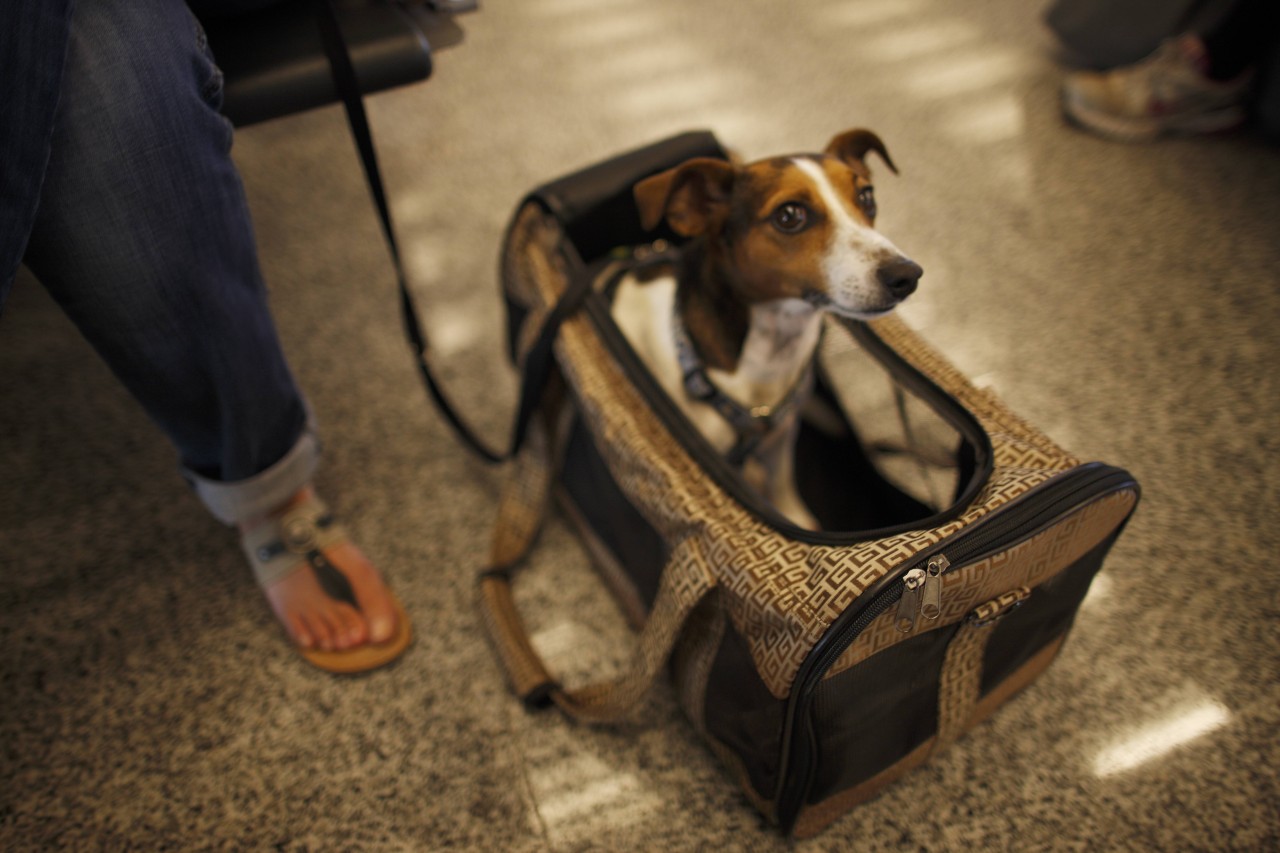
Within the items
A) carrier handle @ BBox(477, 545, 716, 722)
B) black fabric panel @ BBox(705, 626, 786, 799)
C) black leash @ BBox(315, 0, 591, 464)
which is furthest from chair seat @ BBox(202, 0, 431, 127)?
black fabric panel @ BBox(705, 626, 786, 799)

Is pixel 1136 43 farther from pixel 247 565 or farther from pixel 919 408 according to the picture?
pixel 247 565

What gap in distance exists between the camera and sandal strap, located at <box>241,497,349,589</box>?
103 cm

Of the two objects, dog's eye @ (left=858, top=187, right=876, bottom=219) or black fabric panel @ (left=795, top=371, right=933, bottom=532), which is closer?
dog's eye @ (left=858, top=187, right=876, bottom=219)

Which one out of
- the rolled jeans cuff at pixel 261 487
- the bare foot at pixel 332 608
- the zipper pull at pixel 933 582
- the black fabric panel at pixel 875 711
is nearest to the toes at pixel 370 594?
the bare foot at pixel 332 608

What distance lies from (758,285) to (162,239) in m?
0.58

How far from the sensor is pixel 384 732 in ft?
3.13

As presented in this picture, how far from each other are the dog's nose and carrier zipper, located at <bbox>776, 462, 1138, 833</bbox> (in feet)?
0.74

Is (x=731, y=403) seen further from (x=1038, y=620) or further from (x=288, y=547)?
(x=288, y=547)

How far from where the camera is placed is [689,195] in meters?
0.90

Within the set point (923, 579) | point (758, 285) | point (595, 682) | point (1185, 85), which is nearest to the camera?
point (923, 579)

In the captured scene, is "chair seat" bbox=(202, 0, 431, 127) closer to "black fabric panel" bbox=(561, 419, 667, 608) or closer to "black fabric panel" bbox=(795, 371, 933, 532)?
"black fabric panel" bbox=(561, 419, 667, 608)

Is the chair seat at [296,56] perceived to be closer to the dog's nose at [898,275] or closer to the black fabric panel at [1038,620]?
the dog's nose at [898,275]

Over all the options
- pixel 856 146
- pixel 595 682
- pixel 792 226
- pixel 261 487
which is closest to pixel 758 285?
pixel 792 226

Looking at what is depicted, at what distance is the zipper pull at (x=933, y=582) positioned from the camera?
658 mm
